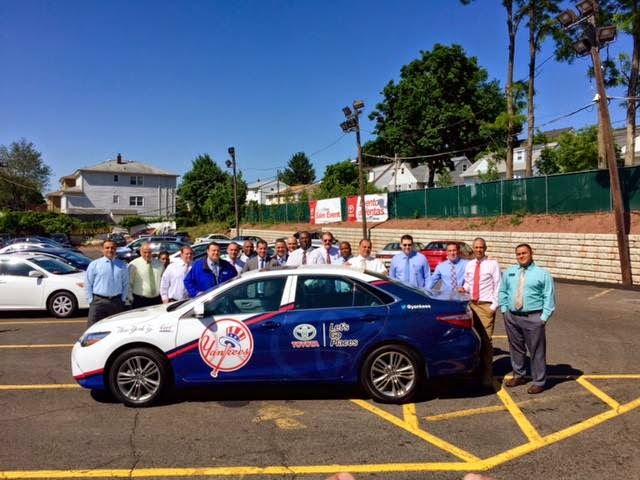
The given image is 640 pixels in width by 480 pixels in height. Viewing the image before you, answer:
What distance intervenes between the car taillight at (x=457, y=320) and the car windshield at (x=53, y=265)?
365 inches

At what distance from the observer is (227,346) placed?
538cm

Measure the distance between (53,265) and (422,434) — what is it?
9929 mm

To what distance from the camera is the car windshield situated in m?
11.4

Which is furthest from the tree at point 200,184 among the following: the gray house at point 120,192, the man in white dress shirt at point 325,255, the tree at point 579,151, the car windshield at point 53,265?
the man in white dress shirt at point 325,255

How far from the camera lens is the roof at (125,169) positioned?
61.8 m

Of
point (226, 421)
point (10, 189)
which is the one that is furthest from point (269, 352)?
point (10, 189)

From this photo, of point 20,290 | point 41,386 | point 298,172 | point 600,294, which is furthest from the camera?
point 298,172

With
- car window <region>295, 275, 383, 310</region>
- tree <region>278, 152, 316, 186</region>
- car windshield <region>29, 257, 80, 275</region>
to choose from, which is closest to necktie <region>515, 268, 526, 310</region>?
car window <region>295, 275, 383, 310</region>

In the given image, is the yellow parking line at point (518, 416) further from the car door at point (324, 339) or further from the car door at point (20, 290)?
the car door at point (20, 290)

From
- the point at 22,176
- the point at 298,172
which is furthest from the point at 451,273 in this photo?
the point at 298,172

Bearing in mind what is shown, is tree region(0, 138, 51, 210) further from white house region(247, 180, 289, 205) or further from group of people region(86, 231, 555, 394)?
group of people region(86, 231, 555, 394)

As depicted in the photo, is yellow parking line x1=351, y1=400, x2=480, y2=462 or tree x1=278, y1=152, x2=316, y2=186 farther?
tree x1=278, y1=152, x2=316, y2=186

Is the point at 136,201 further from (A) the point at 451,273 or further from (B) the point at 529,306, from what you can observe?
(B) the point at 529,306

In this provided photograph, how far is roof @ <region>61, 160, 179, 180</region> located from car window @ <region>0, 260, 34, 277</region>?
54036 mm
